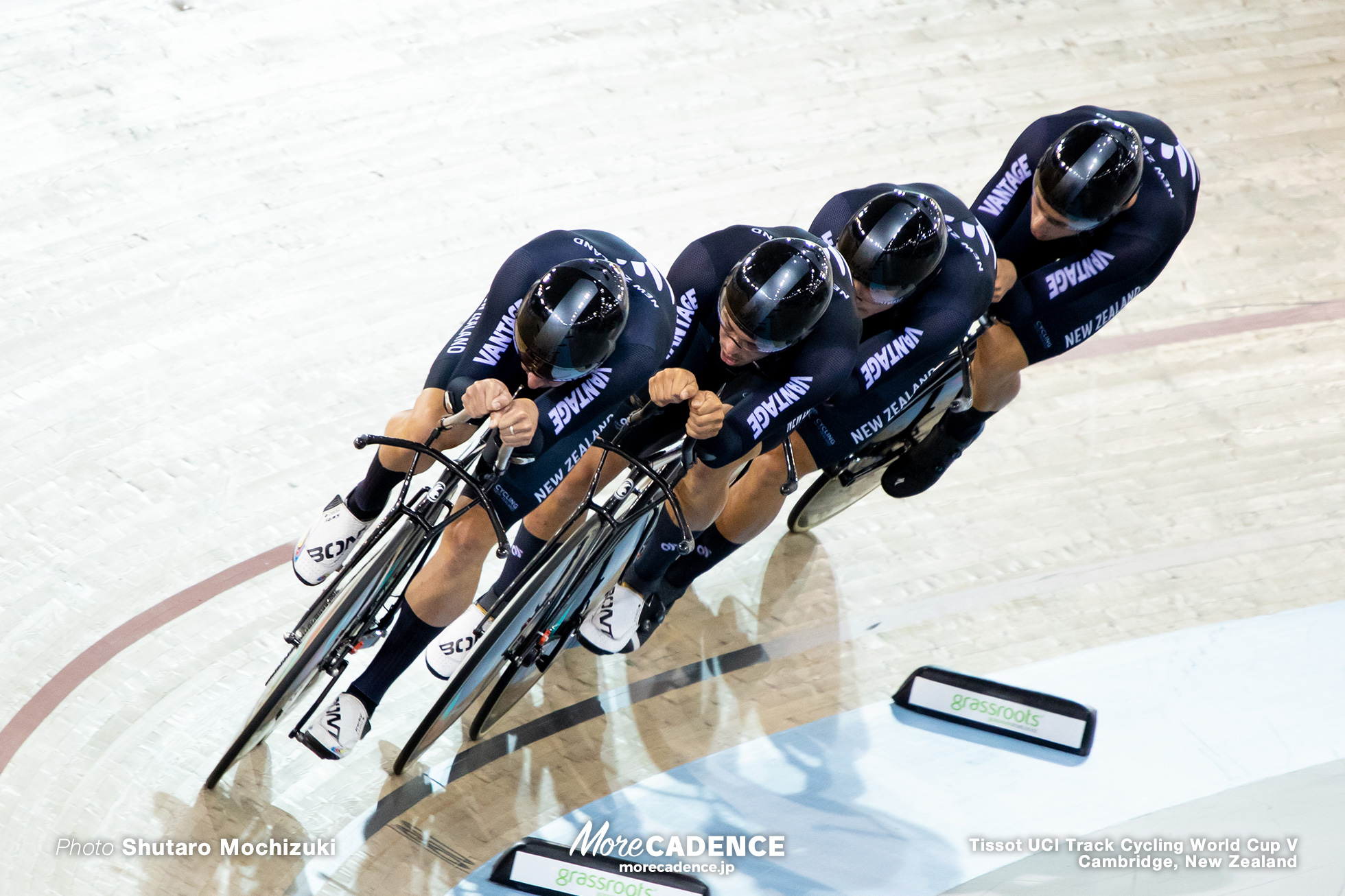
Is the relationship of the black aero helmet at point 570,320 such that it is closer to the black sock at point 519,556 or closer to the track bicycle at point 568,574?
the track bicycle at point 568,574

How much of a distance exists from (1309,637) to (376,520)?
293 centimetres

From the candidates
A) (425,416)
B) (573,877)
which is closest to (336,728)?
(573,877)

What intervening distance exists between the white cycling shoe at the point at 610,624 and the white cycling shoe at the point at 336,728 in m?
0.62

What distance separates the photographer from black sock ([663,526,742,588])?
3629 millimetres

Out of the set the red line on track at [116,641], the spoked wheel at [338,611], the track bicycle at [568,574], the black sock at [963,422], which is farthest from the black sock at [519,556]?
the black sock at [963,422]

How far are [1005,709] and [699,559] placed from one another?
98 centimetres

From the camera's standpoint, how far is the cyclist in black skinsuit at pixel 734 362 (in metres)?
2.86

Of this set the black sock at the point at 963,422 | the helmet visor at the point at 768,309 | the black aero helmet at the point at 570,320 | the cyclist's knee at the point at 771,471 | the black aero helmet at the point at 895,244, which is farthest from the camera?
the black sock at the point at 963,422

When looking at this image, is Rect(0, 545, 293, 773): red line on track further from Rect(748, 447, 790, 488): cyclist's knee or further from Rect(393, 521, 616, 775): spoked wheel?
Rect(748, 447, 790, 488): cyclist's knee

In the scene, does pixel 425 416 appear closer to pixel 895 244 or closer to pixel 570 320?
pixel 570 320

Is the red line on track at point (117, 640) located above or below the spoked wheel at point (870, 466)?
above

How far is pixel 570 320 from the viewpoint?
8.77 ft

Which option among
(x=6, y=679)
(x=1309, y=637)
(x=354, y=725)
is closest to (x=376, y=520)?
(x=354, y=725)

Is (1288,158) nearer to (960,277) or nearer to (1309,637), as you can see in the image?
(1309,637)
